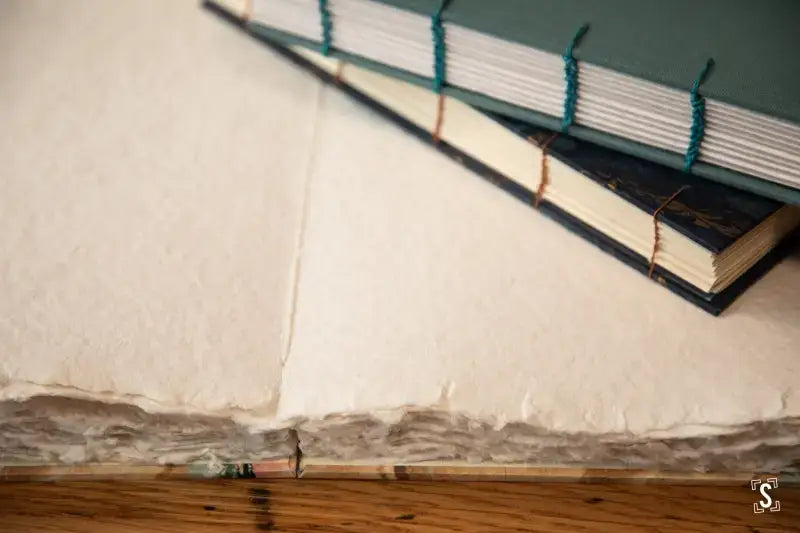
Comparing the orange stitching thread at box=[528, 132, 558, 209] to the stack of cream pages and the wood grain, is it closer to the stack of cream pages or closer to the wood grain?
the stack of cream pages

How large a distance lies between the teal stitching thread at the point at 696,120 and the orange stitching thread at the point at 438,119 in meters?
0.23

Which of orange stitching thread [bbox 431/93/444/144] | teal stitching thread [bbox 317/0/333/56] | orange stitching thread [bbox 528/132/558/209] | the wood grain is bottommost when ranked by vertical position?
the wood grain

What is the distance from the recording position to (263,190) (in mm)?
868

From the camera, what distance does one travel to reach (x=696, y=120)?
73 centimetres

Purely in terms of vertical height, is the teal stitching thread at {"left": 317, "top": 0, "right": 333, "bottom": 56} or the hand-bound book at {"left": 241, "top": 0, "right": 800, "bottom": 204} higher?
the teal stitching thread at {"left": 317, "top": 0, "right": 333, "bottom": 56}

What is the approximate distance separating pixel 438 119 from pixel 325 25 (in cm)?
14

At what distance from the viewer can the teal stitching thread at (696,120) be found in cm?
71

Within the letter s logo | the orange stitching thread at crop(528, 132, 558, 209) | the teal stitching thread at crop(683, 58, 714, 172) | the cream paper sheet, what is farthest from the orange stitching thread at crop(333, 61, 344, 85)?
the letter s logo

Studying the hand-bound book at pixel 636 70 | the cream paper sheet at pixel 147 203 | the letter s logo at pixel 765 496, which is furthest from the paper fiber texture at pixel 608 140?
the letter s logo at pixel 765 496

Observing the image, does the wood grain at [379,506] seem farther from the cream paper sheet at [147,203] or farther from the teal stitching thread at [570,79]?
the teal stitching thread at [570,79]

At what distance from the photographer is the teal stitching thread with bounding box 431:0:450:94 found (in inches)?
30.9

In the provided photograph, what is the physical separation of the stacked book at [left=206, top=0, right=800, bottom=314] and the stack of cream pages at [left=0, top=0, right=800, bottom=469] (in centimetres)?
3

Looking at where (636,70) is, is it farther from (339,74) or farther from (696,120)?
(339,74)

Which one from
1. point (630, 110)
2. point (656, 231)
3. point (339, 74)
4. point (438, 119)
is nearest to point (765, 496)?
point (656, 231)
